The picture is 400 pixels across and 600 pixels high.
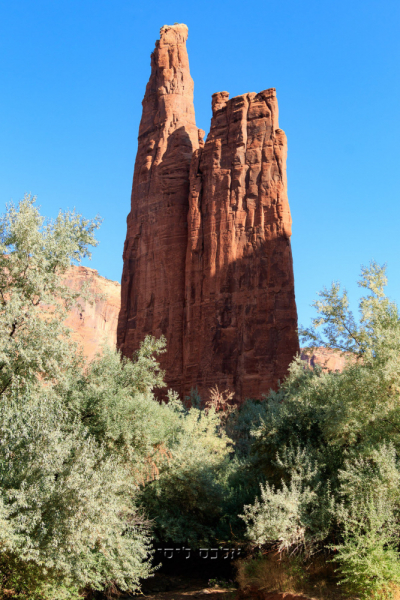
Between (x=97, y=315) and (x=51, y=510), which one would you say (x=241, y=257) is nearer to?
(x=51, y=510)

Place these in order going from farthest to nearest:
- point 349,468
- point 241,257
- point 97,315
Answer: point 97,315 → point 241,257 → point 349,468

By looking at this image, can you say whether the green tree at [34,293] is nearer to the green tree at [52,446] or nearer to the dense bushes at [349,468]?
the green tree at [52,446]

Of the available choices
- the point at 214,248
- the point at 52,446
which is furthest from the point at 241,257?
the point at 52,446

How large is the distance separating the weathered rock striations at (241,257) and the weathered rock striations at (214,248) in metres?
0.07

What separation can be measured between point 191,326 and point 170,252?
23.2 ft

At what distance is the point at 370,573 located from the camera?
1284cm

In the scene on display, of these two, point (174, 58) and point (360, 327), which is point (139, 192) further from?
point (360, 327)

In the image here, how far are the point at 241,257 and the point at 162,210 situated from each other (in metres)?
9.61

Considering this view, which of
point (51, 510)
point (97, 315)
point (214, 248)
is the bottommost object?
point (51, 510)

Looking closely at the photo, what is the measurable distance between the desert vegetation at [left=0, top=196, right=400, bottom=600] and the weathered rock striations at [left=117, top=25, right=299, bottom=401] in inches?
733

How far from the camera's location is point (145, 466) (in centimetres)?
1748

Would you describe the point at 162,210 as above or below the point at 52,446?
above

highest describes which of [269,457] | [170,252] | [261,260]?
[170,252]

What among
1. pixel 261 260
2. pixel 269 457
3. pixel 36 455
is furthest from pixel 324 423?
pixel 261 260
